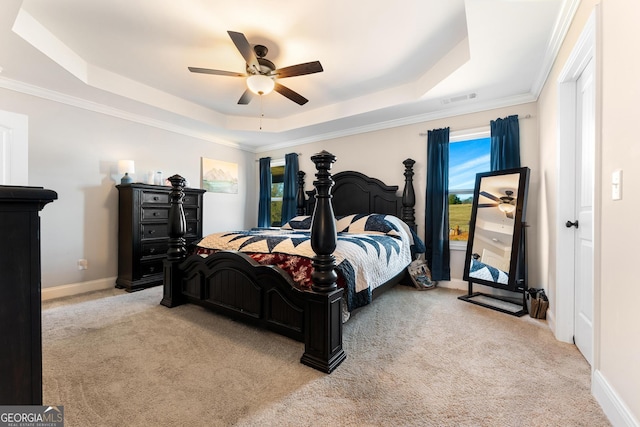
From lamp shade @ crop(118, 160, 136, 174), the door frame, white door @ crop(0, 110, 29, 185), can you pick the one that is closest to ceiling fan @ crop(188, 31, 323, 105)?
white door @ crop(0, 110, 29, 185)

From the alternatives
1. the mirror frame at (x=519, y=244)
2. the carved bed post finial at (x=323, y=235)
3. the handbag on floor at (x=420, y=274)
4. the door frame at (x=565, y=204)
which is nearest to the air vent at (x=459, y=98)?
the mirror frame at (x=519, y=244)

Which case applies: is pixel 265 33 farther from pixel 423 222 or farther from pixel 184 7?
pixel 423 222

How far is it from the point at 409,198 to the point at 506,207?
3.90ft

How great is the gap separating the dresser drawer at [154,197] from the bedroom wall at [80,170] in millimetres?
500

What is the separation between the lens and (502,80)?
2934 mm

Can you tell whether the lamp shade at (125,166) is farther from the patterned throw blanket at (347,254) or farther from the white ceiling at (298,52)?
the patterned throw blanket at (347,254)

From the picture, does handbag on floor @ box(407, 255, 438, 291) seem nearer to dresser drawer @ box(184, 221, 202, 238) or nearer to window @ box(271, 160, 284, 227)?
window @ box(271, 160, 284, 227)

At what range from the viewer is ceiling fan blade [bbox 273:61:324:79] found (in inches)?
95.9

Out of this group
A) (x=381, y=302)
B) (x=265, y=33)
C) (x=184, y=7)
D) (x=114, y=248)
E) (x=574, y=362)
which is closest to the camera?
(x=574, y=362)

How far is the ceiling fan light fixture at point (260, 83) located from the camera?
2746 millimetres

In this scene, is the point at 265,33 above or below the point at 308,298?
above

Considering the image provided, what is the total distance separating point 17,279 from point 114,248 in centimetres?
382

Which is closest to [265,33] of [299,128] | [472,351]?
[299,128]

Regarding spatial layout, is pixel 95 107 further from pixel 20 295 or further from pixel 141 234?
pixel 20 295
